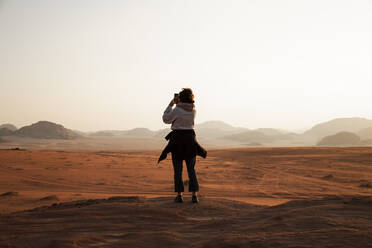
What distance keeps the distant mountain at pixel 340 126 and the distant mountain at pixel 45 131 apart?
366 feet

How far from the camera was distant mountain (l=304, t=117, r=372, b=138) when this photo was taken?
148 metres

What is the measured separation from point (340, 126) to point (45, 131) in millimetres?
141716

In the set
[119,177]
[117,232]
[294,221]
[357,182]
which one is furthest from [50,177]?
[357,182]

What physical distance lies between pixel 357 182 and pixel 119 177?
9.13 metres

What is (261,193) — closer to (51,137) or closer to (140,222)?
(140,222)

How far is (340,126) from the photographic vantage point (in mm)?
157375

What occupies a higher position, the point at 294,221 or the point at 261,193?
the point at 294,221

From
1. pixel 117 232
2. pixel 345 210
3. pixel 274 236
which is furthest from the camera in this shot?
pixel 345 210

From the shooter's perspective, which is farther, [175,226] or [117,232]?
[175,226]

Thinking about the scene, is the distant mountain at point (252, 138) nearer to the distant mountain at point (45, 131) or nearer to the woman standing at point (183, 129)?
the distant mountain at point (45, 131)

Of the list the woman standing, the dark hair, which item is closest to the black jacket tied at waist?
the woman standing

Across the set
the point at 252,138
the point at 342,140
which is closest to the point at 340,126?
the point at 252,138

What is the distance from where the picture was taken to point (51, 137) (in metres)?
80.5

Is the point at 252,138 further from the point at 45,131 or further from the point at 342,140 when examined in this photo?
the point at 45,131
